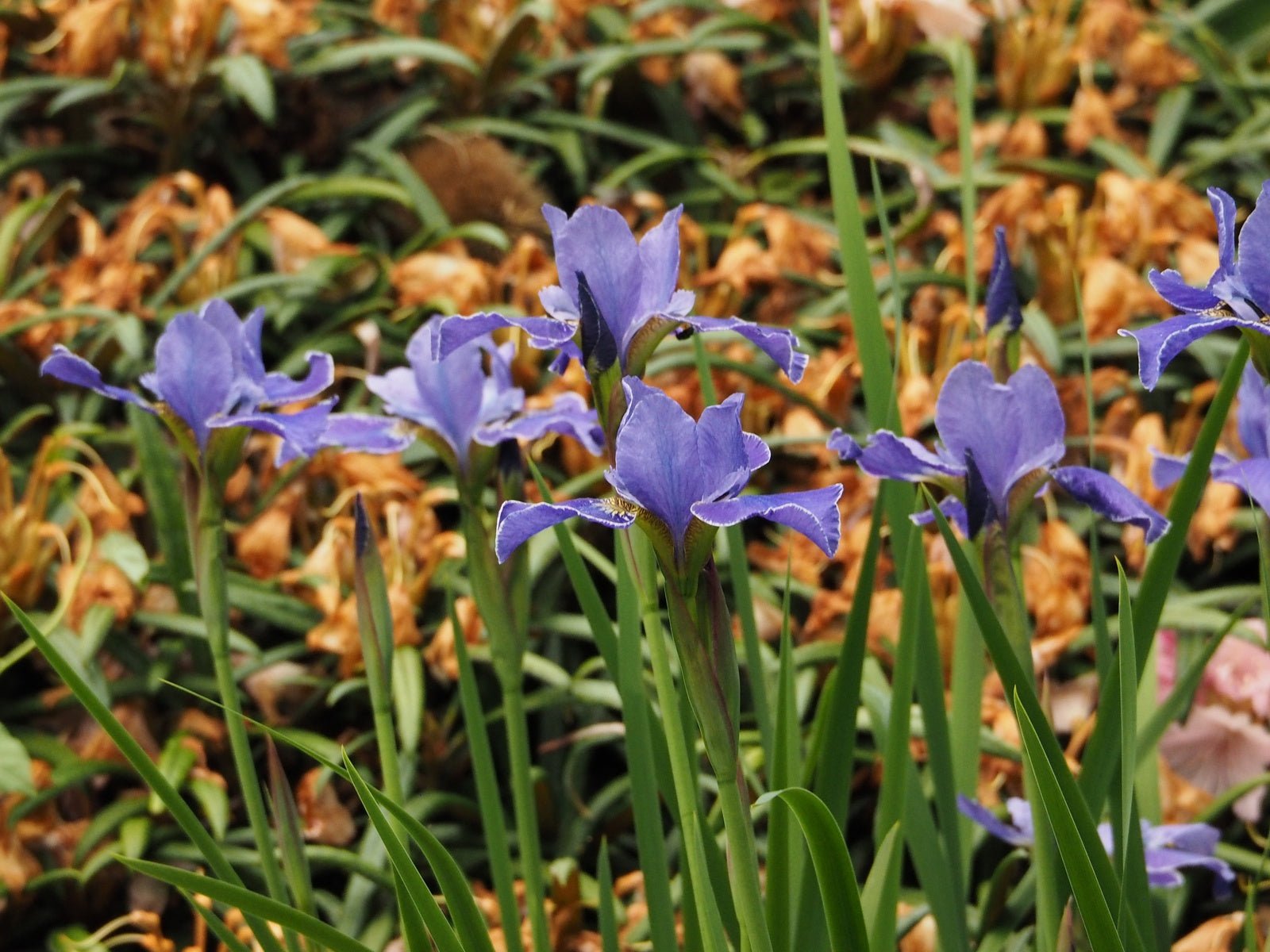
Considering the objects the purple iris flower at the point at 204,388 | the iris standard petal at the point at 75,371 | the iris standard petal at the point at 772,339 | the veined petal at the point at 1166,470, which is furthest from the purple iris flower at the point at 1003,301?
the iris standard petal at the point at 75,371

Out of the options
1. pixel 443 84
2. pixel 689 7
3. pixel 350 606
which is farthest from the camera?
pixel 689 7

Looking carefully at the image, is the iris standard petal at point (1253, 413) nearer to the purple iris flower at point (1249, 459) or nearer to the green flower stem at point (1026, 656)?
the purple iris flower at point (1249, 459)

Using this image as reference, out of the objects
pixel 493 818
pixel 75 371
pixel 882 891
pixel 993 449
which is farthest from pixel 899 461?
pixel 75 371

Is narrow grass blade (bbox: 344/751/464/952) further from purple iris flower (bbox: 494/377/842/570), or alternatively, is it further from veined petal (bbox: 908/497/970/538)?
veined petal (bbox: 908/497/970/538)

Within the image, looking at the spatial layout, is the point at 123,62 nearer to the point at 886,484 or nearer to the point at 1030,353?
the point at 1030,353

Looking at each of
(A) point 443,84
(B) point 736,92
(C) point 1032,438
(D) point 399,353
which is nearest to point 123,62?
(A) point 443,84

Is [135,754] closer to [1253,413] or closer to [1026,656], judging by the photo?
[1026,656]

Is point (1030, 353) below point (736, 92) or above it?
below
